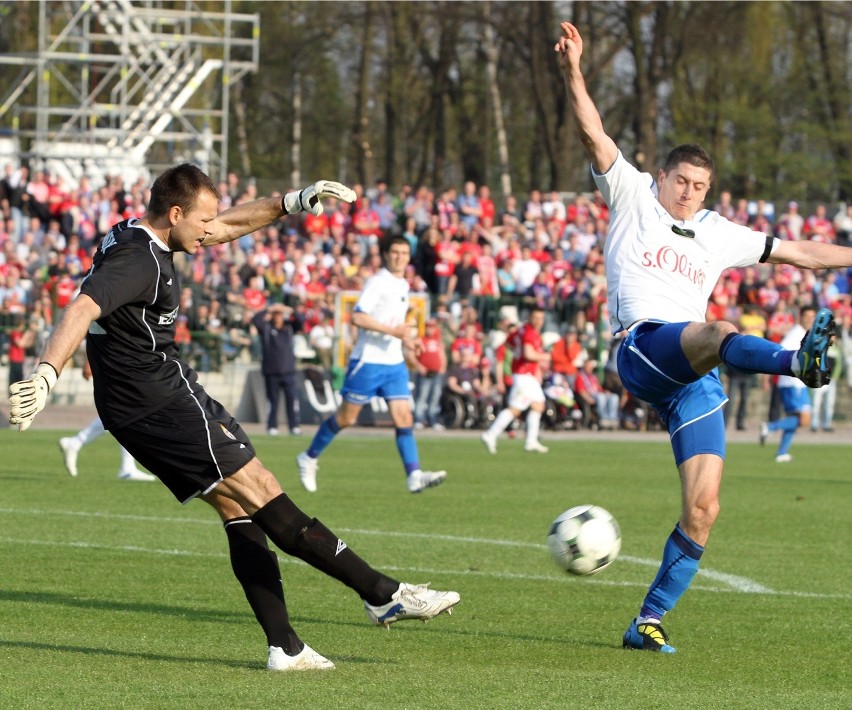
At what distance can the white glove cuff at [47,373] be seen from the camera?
5492 millimetres

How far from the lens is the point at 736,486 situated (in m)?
16.2

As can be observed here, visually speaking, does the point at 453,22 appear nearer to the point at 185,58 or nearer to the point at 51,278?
the point at 185,58

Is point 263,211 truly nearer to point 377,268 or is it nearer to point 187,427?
point 187,427

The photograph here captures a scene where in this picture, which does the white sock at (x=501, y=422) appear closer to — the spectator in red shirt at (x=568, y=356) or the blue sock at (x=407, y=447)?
the spectator in red shirt at (x=568, y=356)

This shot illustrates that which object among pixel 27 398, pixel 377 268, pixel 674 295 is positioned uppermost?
pixel 674 295

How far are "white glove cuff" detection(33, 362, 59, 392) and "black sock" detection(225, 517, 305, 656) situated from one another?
1.11 meters

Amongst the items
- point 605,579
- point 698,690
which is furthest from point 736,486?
point 698,690

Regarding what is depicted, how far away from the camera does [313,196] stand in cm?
666

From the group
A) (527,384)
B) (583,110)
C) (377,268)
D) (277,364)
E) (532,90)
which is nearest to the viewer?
(583,110)

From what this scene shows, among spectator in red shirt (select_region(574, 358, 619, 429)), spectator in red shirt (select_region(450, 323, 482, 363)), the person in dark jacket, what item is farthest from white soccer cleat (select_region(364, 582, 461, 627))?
spectator in red shirt (select_region(574, 358, 619, 429))

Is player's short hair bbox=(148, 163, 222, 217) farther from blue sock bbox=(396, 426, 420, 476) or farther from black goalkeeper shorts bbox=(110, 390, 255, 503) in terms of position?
blue sock bbox=(396, 426, 420, 476)

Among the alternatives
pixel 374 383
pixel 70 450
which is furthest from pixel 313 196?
pixel 70 450

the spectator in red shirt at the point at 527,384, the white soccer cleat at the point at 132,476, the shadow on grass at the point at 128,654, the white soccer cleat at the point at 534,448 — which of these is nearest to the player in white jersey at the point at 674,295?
the shadow on grass at the point at 128,654

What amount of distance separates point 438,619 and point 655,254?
214cm
